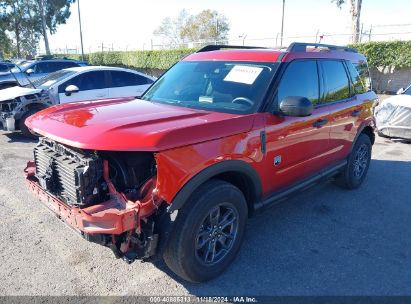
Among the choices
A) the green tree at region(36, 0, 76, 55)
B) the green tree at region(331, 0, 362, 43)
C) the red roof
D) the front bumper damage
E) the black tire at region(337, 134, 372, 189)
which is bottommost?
the black tire at region(337, 134, 372, 189)

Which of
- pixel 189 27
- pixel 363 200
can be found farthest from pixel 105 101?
pixel 189 27

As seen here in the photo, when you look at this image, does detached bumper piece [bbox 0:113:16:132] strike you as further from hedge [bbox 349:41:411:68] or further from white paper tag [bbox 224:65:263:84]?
hedge [bbox 349:41:411:68]

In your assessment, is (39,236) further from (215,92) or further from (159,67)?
(159,67)

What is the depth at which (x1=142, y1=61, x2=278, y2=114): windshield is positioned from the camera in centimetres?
329

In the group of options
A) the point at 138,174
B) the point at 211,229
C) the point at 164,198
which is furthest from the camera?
the point at 211,229

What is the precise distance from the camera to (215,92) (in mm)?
3500

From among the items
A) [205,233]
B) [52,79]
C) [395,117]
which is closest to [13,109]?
[52,79]

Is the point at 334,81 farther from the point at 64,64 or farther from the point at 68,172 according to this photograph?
the point at 64,64

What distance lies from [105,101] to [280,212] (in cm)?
247

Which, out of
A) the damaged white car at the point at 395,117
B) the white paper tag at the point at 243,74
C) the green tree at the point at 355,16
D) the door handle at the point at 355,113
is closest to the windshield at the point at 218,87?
the white paper tag at the point at 243,74

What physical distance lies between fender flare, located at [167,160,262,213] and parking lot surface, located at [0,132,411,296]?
0.74 metres

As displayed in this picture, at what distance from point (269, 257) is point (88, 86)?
266 inches

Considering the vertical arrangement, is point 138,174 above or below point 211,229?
above

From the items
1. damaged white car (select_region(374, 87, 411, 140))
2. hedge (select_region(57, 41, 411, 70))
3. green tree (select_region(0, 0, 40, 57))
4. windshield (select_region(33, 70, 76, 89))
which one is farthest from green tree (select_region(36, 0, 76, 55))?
damaged white car (select_region(374, 87, 411, 140))
